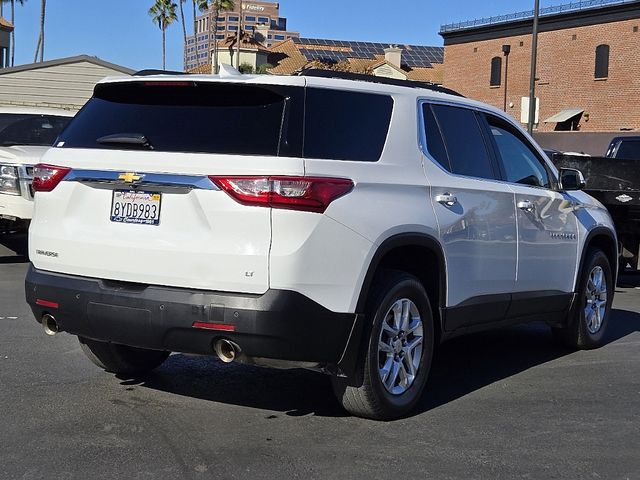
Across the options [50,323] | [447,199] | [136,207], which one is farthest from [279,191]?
[50,323]

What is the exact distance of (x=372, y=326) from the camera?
4867 millimetres

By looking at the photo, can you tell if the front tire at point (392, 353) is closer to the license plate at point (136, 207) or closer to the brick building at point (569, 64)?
the license plate at point (136, 207)

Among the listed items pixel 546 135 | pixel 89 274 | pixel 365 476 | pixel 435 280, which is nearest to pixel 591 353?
pixel 435 280

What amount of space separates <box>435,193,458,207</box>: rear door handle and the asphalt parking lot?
1.25 metres

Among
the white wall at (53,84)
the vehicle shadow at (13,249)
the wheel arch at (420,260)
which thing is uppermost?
the white wall at (53,84)

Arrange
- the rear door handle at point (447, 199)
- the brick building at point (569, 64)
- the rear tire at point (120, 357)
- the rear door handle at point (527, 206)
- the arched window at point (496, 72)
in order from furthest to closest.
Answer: the arched window at point (496, 72), the brick building at point (569, 64), the rear door handle at point (527, 206), the rear tire at point (120, 357), the rear door handle at point (447, 199)

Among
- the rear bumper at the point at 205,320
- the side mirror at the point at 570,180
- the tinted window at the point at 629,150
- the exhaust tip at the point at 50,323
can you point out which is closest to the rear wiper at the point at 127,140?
the rear bumper at the point at 205,320

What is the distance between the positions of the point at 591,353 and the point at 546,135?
28.8 meters

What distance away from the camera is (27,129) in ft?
42.9

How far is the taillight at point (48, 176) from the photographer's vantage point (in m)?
5.03

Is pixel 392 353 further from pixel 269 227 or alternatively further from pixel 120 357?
pixel 120 357

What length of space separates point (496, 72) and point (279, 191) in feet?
176

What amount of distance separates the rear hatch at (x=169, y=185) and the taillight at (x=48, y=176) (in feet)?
0.07

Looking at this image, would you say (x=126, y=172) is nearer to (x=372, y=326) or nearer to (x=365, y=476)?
(x=372, y=326)
